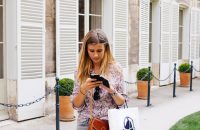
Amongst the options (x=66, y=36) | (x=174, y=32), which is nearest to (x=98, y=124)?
(x=66, y=36)

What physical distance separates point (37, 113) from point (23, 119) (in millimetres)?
372

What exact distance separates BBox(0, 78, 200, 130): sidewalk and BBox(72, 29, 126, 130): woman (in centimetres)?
392

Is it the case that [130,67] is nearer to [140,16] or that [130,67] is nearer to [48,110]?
[140,16]

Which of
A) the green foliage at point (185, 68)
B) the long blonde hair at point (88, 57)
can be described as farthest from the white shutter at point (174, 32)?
the long blonde hair at point (88, 57)

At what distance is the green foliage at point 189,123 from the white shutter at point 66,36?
2511 mm

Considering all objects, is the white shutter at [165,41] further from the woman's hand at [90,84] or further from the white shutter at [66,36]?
the woman's hand at [90,84]

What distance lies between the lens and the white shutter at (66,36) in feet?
25.7

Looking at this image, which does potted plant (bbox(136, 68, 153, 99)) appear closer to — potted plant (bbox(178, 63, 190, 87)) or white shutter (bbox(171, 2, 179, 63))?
potted plant (bbox(178, 63, 190, 87))

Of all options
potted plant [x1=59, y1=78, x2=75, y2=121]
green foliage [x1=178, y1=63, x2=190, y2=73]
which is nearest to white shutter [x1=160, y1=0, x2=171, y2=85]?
green foliage [x1=178, y1=63, x2=190, y2=73]

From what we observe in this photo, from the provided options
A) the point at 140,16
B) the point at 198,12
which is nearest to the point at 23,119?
the point at 140,16

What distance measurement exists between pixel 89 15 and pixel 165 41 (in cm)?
451

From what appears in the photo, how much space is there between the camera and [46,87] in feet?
25.1

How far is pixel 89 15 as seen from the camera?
9328 mm

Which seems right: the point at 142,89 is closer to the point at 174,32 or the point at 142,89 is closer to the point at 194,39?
the point at 174,32
